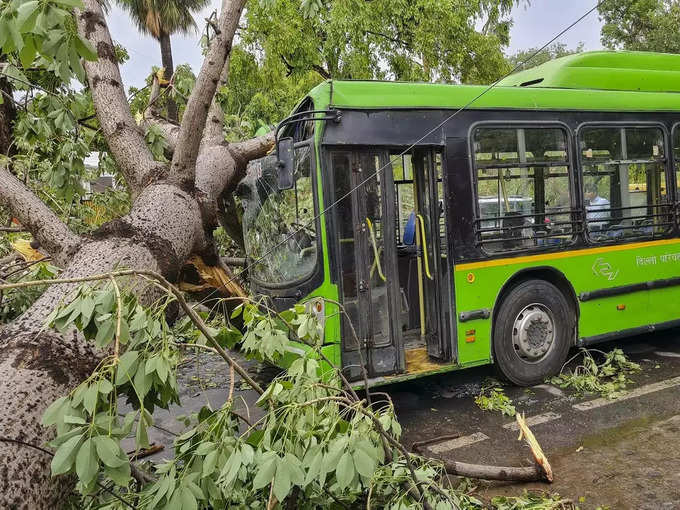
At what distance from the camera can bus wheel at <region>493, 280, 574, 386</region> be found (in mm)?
5930

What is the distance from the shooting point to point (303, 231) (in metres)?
5.37

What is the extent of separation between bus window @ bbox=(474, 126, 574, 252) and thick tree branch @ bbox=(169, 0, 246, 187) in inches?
94.7

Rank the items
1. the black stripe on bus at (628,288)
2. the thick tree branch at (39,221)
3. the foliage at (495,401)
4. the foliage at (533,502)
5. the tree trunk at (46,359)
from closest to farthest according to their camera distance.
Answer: the tree trunk at (46,359) < the foliage at (533,502) < the thick tree branch at (39,221) < the foliage at (495,401) < the black stripe on bus at (628,288)

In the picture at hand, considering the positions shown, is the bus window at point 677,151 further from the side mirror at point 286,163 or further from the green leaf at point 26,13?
the green leaf at point 26,13

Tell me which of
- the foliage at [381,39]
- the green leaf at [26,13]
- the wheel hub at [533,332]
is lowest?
the wheel hub at [533,332]

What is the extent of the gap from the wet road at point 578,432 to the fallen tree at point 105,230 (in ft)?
8.41

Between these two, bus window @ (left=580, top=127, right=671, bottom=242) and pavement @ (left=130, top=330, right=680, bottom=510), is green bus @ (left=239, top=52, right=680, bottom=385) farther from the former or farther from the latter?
pavement @ (left=130, top=330, right=680, bottom=510)

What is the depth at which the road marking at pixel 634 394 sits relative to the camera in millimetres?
5504

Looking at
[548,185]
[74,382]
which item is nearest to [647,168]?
[548,185]

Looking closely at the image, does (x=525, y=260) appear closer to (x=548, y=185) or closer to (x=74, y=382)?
(x=548, y=185)

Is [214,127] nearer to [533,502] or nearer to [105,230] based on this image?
[105,230]

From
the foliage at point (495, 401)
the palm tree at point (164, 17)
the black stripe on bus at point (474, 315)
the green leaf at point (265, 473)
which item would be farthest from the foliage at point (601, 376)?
the palm tree at point (164, 17)

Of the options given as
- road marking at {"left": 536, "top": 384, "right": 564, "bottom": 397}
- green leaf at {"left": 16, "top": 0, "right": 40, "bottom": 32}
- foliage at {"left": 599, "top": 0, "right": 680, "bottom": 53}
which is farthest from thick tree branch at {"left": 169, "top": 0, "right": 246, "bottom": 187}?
foliage at {"left": 599, "top": 0, "right": 680, "bottom": 53}

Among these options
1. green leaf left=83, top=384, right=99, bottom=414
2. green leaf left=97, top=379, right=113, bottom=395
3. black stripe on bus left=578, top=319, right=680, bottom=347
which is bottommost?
black stripe on bus left=578, top=319, right=680, bottom=347
